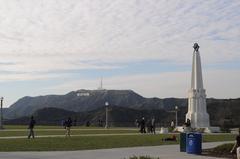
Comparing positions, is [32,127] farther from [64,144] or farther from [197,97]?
[197,97]

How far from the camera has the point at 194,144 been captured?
24.1 m

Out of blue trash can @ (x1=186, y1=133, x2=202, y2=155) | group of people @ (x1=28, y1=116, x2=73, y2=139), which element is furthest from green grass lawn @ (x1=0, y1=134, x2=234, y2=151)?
blue trash can @ (x1=186, y1=133, x2=202, y2=155)

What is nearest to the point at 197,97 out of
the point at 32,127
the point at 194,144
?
the point at 32,127

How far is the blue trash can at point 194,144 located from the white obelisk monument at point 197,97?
2984 cm

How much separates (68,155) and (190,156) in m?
5.08

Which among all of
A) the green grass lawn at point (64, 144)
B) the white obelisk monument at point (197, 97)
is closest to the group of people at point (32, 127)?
the green grass lawn at point (64, 144)

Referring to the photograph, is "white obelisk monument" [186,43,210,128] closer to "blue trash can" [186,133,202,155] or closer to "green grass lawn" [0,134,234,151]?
"green grass lawn" [0,134,234,151]

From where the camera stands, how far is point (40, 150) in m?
24.5

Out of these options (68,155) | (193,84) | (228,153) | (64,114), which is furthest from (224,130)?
(64,114)

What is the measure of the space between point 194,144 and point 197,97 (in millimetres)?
31136

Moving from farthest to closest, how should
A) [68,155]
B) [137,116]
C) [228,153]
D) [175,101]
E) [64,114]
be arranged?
[175,101]
[64,114]
[137,116]
[228,153]
[68,155]

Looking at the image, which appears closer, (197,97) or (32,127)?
(32,127)

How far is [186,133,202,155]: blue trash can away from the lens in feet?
78.5

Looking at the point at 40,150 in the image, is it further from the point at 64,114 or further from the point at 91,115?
the point at 64,114
